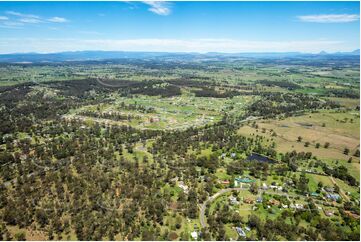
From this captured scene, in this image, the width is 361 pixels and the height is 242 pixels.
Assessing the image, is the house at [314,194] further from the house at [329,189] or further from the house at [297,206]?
the house at [297,206]

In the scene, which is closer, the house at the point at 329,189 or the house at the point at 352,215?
the house at the point at 352,215

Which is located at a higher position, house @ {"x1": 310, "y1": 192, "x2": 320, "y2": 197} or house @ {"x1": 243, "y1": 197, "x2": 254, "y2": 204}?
house @ {"x1": 243, "y1": 197, "x2": 254, "y2": 204}

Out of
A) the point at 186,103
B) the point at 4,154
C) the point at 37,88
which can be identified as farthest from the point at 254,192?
the point at 37,88

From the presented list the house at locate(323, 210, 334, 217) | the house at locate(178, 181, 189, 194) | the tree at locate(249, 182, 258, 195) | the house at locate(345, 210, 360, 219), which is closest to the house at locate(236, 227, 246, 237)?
the tree at locate(249, 182, 258, 195)

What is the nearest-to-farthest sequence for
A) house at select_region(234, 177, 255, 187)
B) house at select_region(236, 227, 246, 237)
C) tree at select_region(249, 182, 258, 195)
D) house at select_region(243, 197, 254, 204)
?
house at select_region(236, 227, 246, 237), house at select_region(243, 197, 254, 204), tree at select_region(249, 182, 258, 195), house at select_region(234, 177, 255, 187)

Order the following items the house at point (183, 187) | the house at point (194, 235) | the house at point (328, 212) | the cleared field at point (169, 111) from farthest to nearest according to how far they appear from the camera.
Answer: the cleared field at point (169, 111), the house at point (183, 187), the house at point (328, 212), the house at point (194, 235)

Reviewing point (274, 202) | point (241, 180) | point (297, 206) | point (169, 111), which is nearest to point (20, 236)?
point (241, 180)

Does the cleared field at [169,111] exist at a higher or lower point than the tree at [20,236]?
higher

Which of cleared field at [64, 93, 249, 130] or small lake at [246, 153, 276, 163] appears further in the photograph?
cleared field at [64, 93, 249, 130]

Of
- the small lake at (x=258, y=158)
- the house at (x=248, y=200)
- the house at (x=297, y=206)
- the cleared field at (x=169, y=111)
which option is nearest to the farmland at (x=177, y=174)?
the house at (x=248, y=200)

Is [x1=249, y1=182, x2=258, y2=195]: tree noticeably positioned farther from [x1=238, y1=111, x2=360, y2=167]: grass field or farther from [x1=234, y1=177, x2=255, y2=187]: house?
[x1=238, y1=111, x2=360, y2=167]: grass field
